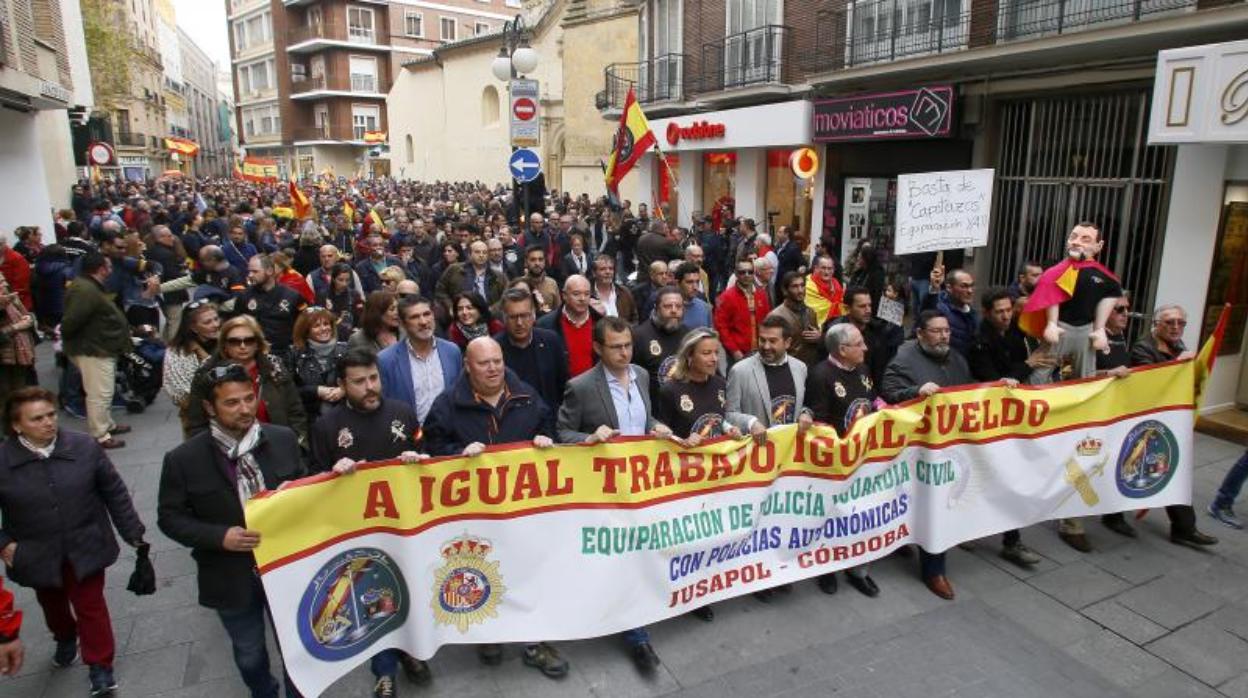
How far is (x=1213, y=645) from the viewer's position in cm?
423

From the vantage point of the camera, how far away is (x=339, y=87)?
5806 cm

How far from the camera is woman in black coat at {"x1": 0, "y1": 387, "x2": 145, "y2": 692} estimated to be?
3.52 m

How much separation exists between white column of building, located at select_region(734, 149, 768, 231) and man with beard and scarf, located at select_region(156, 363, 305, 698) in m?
15.0

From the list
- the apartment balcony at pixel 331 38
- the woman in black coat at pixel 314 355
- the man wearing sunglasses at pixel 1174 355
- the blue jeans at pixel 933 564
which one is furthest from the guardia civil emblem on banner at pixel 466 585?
the apartment balcony at pixel 331 38

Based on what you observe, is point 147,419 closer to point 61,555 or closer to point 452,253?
point 452,253

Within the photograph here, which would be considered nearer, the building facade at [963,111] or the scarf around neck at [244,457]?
the scarf around neck at [244,457]

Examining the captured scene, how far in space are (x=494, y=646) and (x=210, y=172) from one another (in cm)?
9034

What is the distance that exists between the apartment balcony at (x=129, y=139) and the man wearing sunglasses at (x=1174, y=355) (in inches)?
1856

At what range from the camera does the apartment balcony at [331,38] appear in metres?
56.7

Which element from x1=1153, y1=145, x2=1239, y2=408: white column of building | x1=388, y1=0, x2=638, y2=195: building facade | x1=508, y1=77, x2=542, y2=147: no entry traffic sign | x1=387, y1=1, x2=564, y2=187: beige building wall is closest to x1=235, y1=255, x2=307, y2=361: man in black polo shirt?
x1=508, y1=77, x2=542, y2=147: no entry traffic sign

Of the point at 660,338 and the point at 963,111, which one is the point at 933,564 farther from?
the point at 963,111

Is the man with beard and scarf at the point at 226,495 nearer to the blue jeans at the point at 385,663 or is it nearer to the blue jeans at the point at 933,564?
the blue jeans at the point at 385,663

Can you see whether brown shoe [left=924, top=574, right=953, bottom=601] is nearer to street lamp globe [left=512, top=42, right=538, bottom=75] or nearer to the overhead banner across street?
the overhead banner across street


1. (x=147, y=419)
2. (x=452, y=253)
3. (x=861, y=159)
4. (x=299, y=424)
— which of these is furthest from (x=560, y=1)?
(x=299, y=424)
